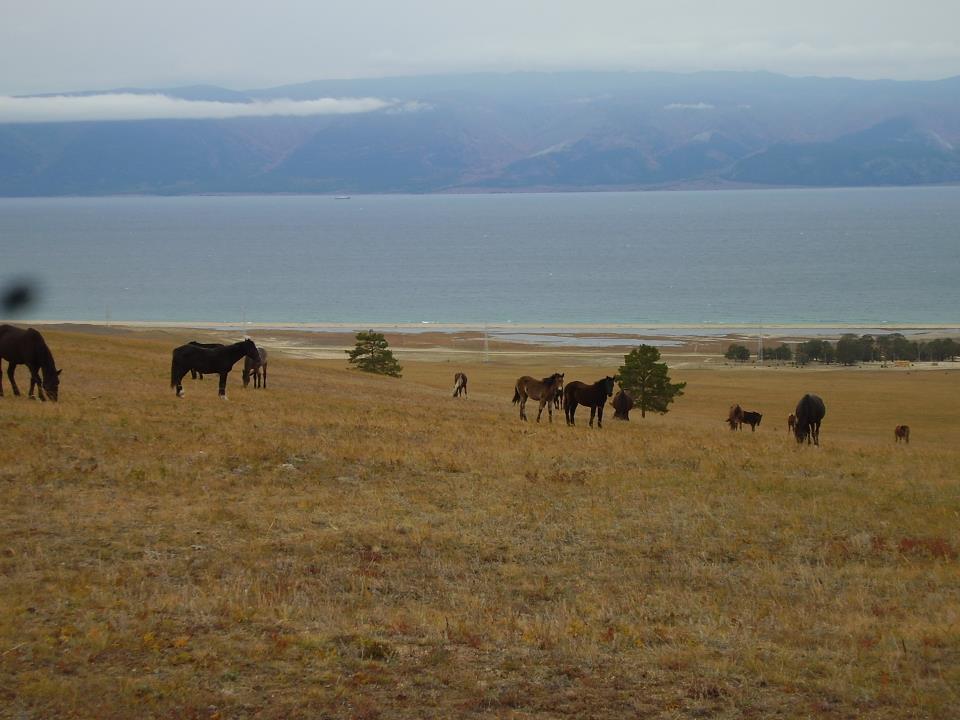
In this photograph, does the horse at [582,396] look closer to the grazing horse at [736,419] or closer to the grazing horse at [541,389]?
the grazing horse at [541,389]

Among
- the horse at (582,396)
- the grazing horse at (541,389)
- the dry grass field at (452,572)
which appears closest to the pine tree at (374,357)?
the grazing horse at (541,389)

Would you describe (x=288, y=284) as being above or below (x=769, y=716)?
above

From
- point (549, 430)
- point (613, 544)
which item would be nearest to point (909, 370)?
point (549, 430)

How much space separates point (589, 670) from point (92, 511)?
8.32 m

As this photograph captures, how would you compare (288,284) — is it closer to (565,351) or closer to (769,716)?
(565,351)

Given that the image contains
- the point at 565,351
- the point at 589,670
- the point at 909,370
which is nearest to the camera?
the point at 589,670

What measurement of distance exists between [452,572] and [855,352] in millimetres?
83303

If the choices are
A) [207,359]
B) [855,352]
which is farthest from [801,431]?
[855,352]

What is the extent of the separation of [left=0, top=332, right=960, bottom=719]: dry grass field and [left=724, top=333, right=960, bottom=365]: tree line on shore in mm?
66936

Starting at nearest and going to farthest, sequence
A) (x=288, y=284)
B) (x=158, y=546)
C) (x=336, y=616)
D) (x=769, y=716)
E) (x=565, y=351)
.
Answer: (x=769, y=716) < (x=336, y=616) < (x=158, y=546) < (x=565, y=351) < (x=288, y=284)

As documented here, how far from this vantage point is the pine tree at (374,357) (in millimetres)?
64312

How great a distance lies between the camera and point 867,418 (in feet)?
180

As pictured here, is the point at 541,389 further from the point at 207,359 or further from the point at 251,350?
the point at 207,359

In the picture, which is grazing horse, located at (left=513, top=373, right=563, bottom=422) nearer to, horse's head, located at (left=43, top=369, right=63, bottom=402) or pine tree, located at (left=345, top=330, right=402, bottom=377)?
horse's head, located at (left=43, top=369, right=63, bottom=402)
